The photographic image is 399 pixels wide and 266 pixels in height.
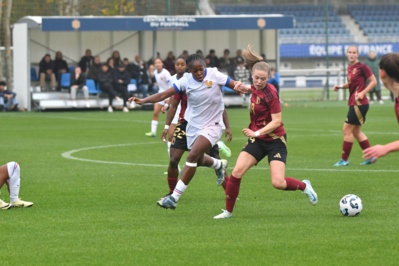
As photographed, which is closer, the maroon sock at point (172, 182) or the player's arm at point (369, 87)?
the maroon sock at point (172, 182)

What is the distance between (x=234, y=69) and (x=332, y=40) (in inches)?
983

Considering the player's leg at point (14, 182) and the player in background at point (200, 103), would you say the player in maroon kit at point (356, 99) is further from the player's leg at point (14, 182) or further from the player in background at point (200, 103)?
the player's leg at point (14, 182)

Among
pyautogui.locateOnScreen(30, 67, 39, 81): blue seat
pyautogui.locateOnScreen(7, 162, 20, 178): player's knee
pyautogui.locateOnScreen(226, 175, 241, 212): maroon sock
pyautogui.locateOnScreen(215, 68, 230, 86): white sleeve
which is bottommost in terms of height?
pyautogui.locateOnScreen(226, 175, 241, 212): maroon sock

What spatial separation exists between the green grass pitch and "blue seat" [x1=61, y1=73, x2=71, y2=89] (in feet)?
50.7

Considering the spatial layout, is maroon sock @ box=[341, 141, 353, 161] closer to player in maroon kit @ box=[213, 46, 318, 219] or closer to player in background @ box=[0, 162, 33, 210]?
player in maroon kit @ box=[213, 46, 318, 219]

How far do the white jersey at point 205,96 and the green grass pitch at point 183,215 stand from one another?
1129 millimetres

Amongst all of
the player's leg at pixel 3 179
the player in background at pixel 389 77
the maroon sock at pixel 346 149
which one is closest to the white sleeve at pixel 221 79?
the player's leg at pixel 3 179

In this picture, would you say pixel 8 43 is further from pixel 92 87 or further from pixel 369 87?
pixel 369 87

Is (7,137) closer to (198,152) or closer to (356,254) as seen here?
(198,152)

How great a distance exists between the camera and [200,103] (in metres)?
13.1

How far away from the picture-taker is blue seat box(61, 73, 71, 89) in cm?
3906

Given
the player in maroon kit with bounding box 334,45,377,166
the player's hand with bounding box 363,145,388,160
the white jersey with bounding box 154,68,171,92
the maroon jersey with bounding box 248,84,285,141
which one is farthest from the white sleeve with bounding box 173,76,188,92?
the white jersey with bounding box 154,68,171,92

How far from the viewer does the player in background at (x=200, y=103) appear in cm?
1284

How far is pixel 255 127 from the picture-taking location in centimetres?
1215
